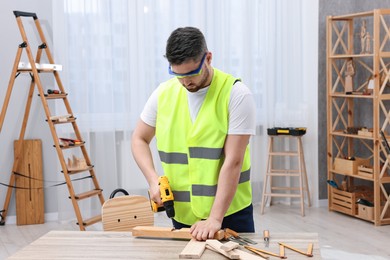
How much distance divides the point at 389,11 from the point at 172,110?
127 inches

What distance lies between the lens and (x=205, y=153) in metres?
2.55

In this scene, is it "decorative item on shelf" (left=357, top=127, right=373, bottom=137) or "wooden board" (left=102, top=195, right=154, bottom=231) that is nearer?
"wooden board" (left=102, top=195, right=154, bottom=231)

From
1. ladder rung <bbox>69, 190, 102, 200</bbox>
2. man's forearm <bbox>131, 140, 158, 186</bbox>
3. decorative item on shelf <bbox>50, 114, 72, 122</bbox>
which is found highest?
decorative item on shelf <bbox>50, 114, 72, 122</bbox>

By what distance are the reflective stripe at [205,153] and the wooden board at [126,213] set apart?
1.64ft

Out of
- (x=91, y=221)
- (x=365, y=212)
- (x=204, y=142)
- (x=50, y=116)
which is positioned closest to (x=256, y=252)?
(x=204, y=142)

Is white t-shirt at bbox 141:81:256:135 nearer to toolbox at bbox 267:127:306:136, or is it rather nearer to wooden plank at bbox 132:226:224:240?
wooden plank at bbox 132:226:224:240

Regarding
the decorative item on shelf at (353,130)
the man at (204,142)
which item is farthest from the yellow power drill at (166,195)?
the decorative item on shelf at (353,130)

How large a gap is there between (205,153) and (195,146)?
0.16 feet

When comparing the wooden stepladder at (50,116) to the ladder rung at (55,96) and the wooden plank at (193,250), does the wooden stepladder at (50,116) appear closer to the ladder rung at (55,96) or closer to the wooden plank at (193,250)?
the ladder rung at (55,96)

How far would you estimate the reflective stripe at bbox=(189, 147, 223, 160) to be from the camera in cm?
253

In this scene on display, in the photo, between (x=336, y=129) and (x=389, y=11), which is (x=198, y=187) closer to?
(x=389, y=11)

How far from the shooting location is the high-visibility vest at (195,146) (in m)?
2.54

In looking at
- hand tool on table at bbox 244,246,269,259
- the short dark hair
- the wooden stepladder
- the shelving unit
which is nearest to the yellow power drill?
hand tool on table at bbox 244,246,269,259

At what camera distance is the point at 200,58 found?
7.84 ft
